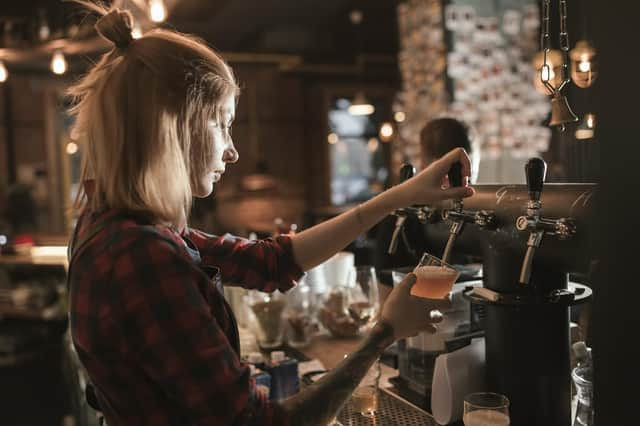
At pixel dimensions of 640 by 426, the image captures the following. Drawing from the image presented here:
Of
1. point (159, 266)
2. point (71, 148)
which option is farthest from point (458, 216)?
point (71, 148)

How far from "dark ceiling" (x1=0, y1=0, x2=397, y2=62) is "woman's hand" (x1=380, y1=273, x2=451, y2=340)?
5678mm

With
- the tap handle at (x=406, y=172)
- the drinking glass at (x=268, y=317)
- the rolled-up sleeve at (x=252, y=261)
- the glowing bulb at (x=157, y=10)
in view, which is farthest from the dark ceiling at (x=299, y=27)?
the rolled-up sleeve at (x=252, y=261)

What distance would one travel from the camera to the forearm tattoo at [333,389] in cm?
95

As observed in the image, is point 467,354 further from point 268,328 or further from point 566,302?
point 268,328

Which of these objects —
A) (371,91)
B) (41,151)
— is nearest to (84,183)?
(41,151)

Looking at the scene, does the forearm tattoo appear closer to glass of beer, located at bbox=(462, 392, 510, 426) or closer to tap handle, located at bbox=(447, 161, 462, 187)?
glass of beer, located at bbox=(462, 392, 510, 426)

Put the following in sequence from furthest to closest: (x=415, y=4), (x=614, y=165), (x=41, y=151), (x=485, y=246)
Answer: (x=41, y=151), (x=415, y=4), (x=485, y=246), (x=614, y=165)

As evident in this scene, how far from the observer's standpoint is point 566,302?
3.95 ft

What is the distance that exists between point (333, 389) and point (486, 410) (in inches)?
15.0

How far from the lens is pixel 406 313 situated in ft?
3.51

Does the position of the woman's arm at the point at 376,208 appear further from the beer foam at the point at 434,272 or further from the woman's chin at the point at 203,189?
the woman's chin at the point at 203,189

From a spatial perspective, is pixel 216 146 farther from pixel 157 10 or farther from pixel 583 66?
pixel 157 10

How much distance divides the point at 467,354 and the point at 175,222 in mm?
733

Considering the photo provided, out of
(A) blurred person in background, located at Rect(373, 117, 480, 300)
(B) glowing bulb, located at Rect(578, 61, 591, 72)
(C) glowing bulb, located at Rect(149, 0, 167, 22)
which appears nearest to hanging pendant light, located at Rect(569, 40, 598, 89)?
(B) glowing bulb, located at Rect(578, 61, 591, 72)
